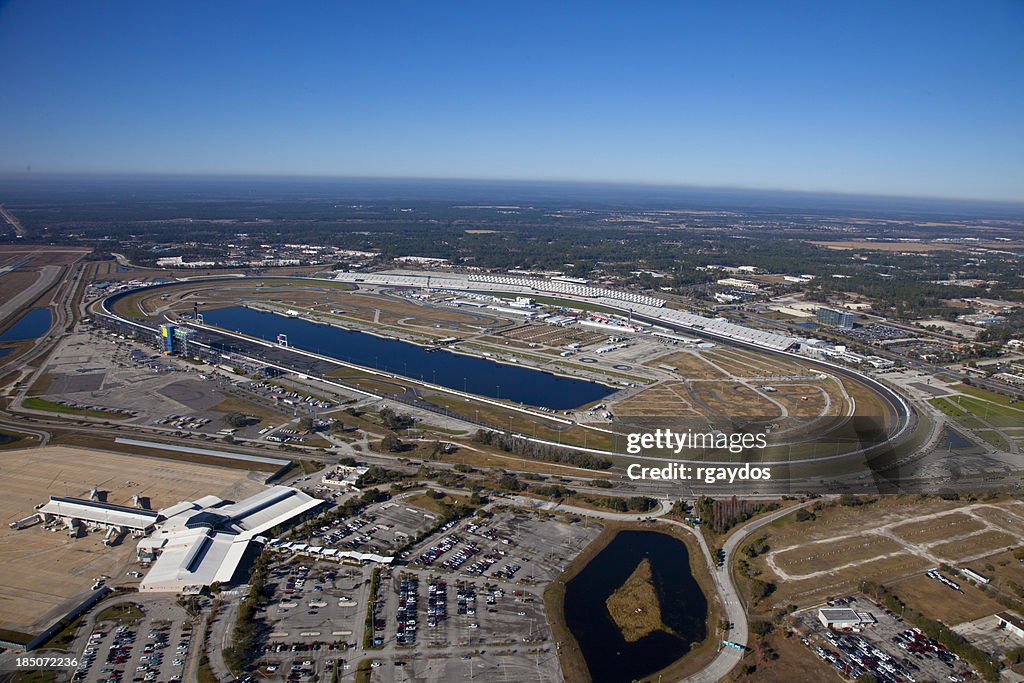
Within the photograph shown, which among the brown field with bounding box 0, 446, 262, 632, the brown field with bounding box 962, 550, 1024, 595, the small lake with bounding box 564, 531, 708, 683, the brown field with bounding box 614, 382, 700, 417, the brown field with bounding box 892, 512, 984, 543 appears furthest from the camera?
the brown field with bounding box 614, 382, 700, 417

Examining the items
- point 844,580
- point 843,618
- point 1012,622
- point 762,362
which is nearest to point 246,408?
point 844,580

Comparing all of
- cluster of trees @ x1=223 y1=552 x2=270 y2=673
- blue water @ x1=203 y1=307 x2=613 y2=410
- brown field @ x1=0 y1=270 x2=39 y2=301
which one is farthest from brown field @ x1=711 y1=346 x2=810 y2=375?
brown field @ x1=0 y1=270 x2=39 y2=301

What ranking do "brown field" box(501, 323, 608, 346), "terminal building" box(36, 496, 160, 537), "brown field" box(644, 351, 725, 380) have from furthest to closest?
"brown field" box(501, 323, 608, 346)
"brown field" box(644, 351, 725, 380)
"terminal building" box(36, 496, 160, 537)

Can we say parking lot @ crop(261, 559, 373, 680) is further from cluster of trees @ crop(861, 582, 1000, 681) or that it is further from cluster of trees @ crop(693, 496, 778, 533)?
cluster of trees @ crop(861, 582, 1000, 681)

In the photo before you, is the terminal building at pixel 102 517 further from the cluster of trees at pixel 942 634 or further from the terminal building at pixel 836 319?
the terminal building at pixel 836 319

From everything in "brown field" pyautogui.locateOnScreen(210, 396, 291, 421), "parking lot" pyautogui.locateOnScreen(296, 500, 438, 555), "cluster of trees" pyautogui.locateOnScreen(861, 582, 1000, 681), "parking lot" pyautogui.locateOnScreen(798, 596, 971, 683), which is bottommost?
"brown field" pyautogui.locateOnScreen(210, 396, 291, 421)

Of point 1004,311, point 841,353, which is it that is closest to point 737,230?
point 1004,311

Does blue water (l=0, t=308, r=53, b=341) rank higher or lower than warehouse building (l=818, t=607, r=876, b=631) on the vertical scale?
lower

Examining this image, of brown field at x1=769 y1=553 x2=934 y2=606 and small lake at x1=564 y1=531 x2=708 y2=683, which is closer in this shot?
small lake at x1=564 y1=531 x2=708 y2=683
